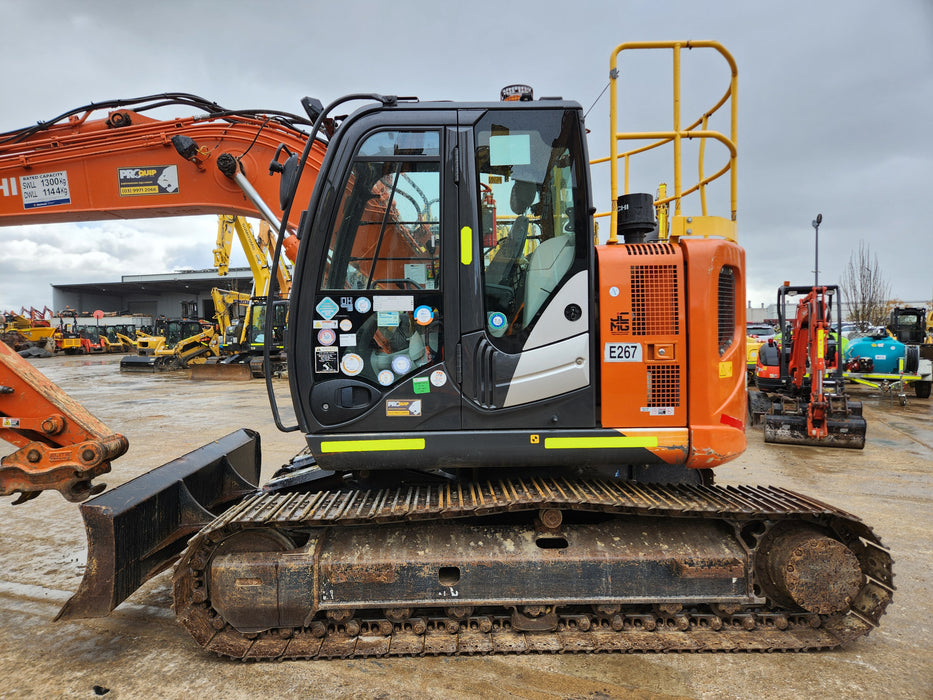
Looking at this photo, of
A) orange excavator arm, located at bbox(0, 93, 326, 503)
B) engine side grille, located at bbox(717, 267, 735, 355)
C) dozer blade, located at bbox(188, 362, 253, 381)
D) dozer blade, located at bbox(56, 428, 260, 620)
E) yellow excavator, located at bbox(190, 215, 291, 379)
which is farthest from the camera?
dozer blade, located at bbox(188, 362, 253, 381)

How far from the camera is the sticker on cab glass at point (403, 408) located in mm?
3064

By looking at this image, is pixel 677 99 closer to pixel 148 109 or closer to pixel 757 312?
pixel 148 109

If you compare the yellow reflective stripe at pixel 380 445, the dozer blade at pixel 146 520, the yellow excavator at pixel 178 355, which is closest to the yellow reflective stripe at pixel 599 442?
the yellow reflective stripe at pixel 380 445

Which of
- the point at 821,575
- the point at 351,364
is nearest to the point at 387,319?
the point at 351,364

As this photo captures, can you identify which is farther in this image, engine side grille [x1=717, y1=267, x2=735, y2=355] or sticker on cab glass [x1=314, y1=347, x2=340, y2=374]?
engine side grille [x1=717, y1=267, x2=735, y2=355]

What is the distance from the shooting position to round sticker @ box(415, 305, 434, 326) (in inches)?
119

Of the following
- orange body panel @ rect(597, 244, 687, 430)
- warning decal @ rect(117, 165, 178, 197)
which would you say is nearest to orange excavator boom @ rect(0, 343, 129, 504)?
warning decal @ rect(117, 165, 178, 197)

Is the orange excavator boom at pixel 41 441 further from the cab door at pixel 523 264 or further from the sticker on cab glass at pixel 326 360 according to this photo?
the cab door at pixel 523 264

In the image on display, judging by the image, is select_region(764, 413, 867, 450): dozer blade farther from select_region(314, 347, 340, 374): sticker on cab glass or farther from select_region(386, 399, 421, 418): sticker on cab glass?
select_region(314, 347, 340, 374): sticker on cab glass

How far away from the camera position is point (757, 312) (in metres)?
51.3

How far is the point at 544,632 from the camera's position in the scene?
305cm

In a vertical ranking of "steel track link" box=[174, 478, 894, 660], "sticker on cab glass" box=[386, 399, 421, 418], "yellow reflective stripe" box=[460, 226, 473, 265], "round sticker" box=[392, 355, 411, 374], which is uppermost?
"yellow reflective stripe" box=[460, 226, 473, 265]

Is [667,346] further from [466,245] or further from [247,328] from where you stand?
[247,328]

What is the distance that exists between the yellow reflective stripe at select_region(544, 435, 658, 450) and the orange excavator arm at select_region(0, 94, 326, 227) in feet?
9.90
